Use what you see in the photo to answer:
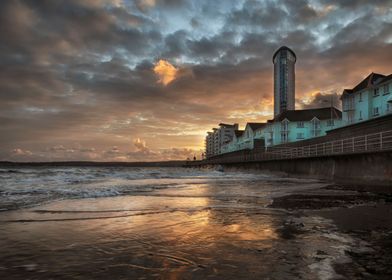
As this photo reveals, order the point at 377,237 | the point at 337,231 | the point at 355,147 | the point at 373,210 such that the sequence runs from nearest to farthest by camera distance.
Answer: the point at 377,237
the point at 337,231
the point at 373,210
the point at 355,147

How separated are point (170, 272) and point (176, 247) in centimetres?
108

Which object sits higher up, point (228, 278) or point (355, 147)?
point (355, 147)

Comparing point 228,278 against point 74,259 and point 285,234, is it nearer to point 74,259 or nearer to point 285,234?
point 74,259

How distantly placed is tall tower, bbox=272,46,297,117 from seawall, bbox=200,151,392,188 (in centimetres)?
8105

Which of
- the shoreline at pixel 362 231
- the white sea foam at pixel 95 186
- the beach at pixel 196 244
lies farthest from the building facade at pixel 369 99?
the beach at pixel 196 244

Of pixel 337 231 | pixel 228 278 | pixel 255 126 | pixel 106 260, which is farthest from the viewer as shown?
pixel 255 126

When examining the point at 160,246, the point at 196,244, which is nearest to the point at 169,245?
the point at 160,246

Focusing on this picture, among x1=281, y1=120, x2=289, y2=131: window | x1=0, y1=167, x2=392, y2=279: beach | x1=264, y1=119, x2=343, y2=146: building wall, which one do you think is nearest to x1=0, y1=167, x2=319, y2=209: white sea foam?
x1=0, y1=167, x2=392, y2=279: beach

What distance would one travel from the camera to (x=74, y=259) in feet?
13.5

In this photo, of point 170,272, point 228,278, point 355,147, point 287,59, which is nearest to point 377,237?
point 228,278

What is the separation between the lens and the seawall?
1775cm

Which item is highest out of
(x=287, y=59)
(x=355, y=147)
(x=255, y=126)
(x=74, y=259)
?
(x=287, y=59)

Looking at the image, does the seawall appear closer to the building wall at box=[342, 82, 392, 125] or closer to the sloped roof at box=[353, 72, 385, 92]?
the building wall at box=[342, 82, 392, 125]

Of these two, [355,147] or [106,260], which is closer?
[106,260]
